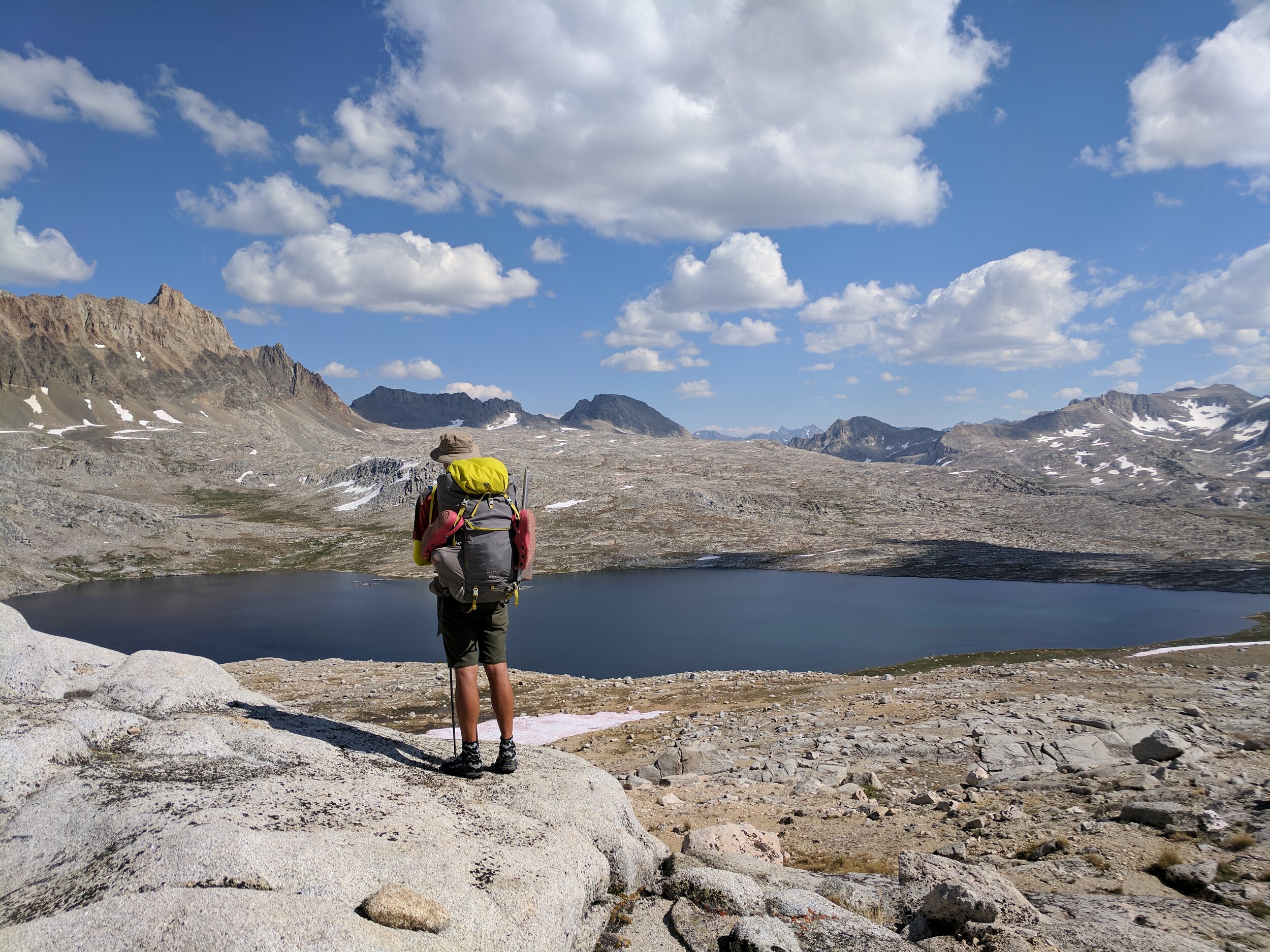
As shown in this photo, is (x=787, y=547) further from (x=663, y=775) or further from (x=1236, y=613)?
(x=663, y=775)

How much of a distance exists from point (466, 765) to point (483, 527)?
9.24 ft

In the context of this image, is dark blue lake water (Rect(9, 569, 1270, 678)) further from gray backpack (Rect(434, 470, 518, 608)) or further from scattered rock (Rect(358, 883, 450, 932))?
scattered rock (Rect(358, 883, 450, 932))

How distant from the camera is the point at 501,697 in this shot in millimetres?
8438

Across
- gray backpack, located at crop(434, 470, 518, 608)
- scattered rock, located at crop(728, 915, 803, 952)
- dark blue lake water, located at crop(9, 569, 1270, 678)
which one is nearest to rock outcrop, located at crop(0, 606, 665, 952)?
scattered rock, located at crop(728, 915, 803, 952)

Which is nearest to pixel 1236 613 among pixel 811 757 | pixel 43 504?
pixel 811 757

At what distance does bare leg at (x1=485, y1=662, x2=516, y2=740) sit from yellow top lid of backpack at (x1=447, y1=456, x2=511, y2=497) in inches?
87.0

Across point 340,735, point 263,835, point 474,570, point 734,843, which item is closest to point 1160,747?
point 734,843

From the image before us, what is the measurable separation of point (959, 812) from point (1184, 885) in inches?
147

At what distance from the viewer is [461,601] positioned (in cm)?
819

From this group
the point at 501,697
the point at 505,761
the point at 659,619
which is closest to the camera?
the point at 505,761

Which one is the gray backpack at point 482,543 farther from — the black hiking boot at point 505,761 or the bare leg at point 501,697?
the black hiking boot at point 505,761

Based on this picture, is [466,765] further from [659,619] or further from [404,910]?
[659,619]

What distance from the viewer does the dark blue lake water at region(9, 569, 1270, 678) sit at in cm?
6178

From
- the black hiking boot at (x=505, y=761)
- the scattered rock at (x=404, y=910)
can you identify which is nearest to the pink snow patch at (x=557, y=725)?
the black hiking boot at (x=505, y=761)
